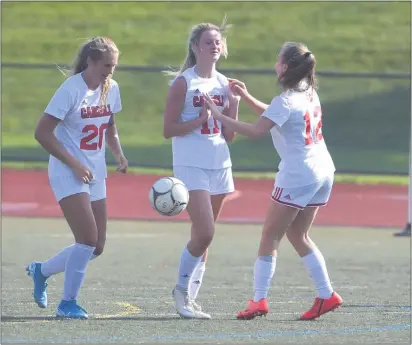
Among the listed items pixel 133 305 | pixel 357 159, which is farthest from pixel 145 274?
pixel 357 159

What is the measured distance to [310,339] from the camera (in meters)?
7.47

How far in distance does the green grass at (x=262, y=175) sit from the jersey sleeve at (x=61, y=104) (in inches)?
450

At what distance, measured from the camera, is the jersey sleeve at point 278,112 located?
8094 millimetres

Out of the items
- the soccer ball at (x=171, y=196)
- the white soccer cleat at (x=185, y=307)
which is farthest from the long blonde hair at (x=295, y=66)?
the white soccer cleat at (x=185, y=307)

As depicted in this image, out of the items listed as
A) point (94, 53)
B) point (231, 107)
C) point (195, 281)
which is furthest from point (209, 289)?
point (94, 53)

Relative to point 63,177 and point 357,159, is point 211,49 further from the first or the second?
point 357,159

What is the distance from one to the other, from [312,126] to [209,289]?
229 centimetres

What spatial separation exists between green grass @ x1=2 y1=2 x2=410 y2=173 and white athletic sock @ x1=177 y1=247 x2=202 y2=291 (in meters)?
10.8

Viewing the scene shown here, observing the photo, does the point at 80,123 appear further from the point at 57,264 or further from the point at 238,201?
the point at 238,201

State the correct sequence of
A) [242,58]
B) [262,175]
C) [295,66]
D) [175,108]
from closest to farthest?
[295,66] < [175,108] < [262,175] < [242,58]

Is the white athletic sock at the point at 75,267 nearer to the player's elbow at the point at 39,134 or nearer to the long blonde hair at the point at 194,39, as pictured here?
the player's elbow at the point at 39,134

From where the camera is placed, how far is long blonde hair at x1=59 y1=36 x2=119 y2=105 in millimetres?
8258

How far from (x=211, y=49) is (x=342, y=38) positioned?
27.2 metres

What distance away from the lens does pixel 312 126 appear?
831 centimetres
